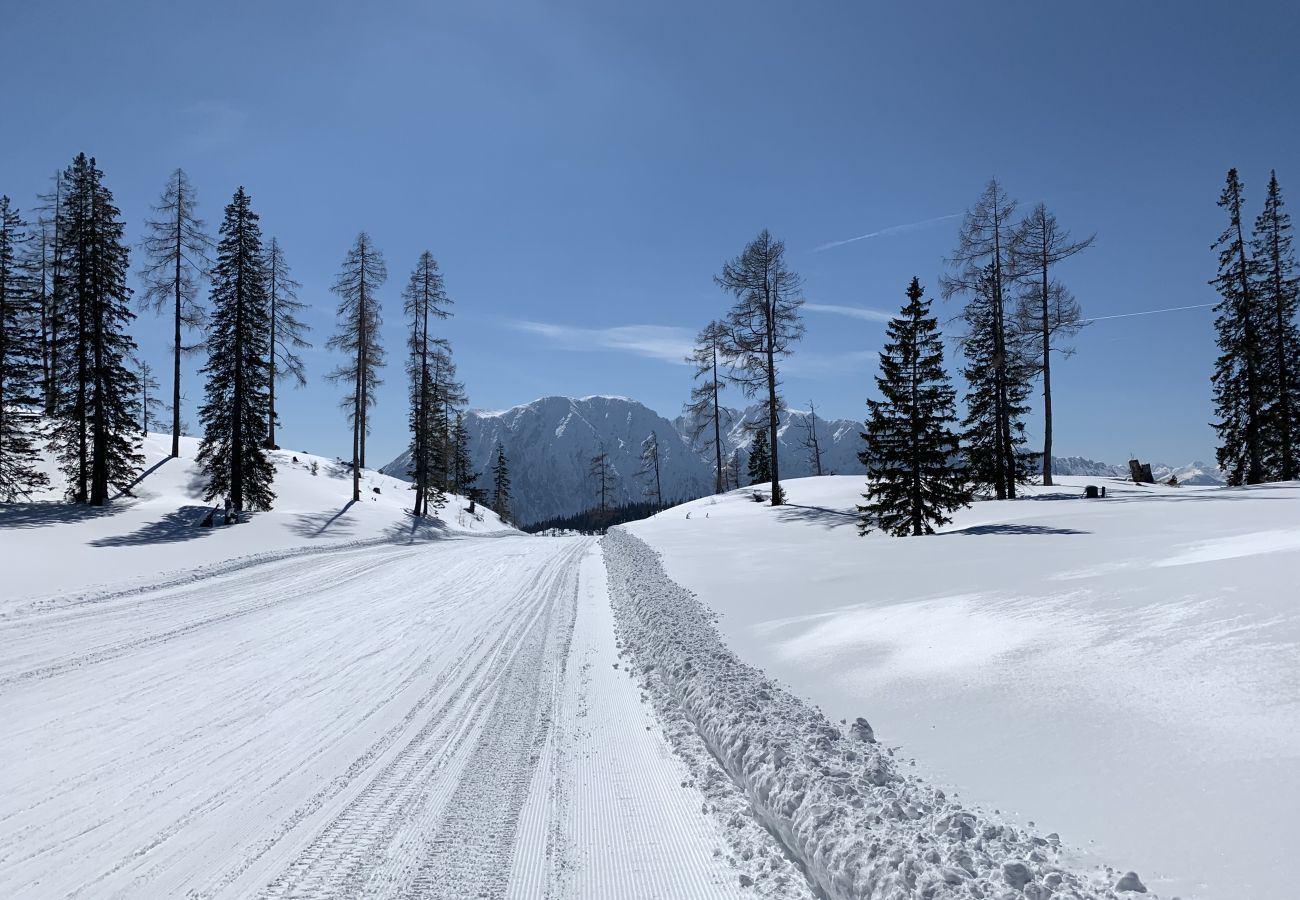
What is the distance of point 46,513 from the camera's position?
16.9 m

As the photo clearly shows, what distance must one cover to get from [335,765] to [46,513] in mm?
19961

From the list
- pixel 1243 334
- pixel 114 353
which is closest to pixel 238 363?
pixel 114 353

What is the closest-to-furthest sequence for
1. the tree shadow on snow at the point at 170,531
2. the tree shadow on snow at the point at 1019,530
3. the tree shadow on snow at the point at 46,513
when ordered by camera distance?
the tree shadow on snow at the point at 1019,530 → the tree shadow on snow at the point at 170,531 → the tree shadow on snow at the point at 46,513

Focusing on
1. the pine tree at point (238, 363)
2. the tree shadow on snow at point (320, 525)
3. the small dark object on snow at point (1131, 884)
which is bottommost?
the small dark object on snow at point (1131, 884)

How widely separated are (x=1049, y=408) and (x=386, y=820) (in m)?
24.6

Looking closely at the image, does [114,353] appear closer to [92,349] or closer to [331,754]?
[92,349]

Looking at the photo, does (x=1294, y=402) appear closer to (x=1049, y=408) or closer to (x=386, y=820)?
(x=1049, y=408)

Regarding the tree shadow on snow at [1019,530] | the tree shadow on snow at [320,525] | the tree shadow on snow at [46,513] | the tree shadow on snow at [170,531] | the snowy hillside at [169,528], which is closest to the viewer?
the tree shadow on snow at [1019,530]

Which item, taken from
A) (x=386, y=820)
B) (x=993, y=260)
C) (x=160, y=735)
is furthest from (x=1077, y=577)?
(x=993, y=260)

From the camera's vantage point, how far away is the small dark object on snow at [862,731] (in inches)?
153

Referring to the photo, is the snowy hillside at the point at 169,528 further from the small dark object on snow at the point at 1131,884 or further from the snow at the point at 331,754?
the small dark object on snow at the point at 1131,884

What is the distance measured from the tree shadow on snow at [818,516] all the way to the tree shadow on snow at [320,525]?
1465 centimetres

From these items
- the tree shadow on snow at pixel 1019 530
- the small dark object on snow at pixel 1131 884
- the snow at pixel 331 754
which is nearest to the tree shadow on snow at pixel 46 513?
the snow at pixel 331 754

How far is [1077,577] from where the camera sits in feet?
20.9
